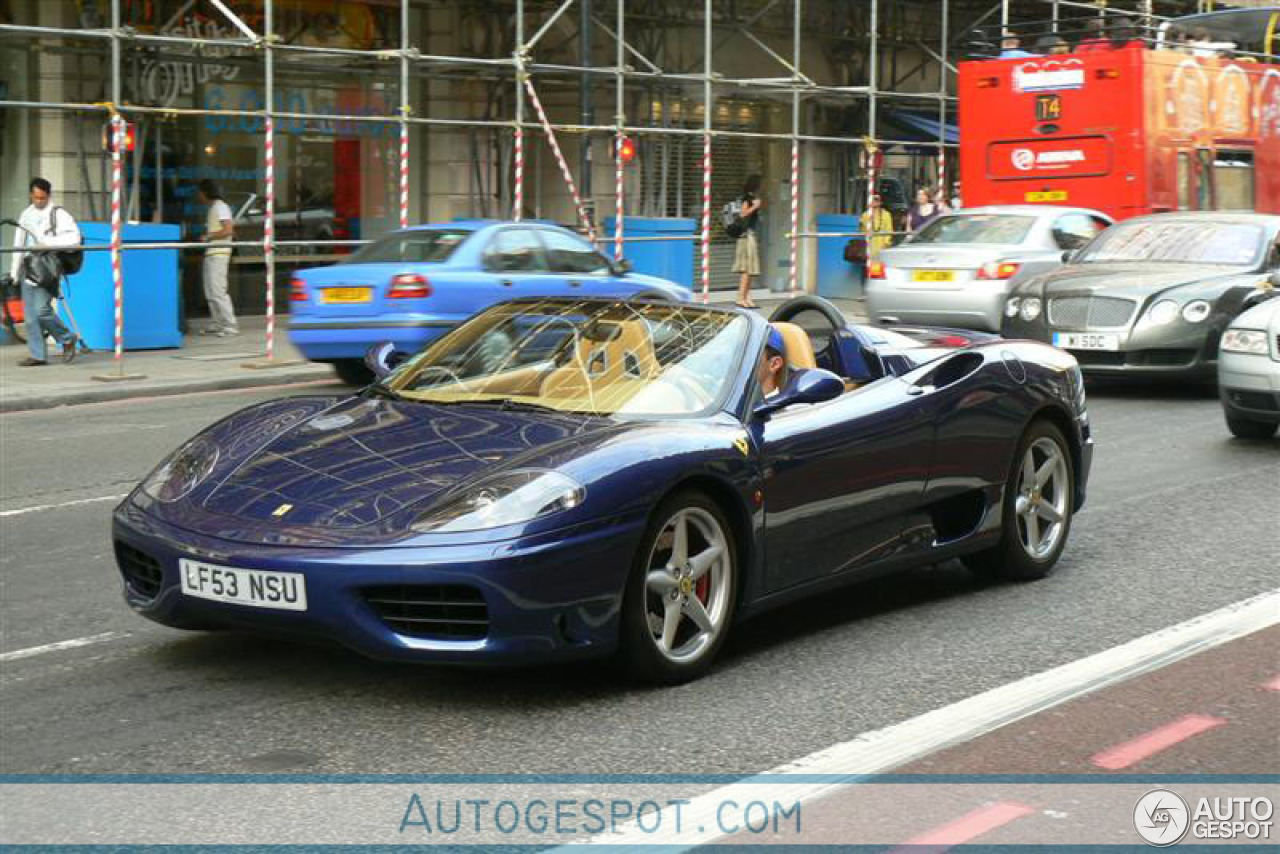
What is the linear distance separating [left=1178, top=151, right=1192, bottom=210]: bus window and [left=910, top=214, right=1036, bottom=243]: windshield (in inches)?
141

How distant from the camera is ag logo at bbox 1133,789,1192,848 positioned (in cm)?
443

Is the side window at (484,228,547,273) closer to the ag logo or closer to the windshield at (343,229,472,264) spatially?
the windshield at (343,229,472,264)

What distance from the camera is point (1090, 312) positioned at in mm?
14906

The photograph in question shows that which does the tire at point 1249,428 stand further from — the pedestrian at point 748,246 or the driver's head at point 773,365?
the pedestrian at point 748,246

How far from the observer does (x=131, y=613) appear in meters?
6.81

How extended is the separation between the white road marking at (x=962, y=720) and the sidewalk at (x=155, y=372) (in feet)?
25.7

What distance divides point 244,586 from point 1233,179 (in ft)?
65.8

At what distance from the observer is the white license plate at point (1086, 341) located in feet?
48.1

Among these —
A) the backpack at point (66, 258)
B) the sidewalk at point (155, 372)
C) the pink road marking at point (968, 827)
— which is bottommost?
the pink road marking at point (968, 827)

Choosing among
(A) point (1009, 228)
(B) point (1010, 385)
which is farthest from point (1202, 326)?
(B) point (1010, 385)

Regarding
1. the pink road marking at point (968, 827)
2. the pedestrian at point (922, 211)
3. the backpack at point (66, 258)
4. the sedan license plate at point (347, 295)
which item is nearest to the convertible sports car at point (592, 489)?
the pink road marking at point (968, 827)

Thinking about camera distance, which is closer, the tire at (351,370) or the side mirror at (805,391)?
the side mirror at (805,391)

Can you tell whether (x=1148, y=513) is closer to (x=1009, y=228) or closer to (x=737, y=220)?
(x=1009, y=228)

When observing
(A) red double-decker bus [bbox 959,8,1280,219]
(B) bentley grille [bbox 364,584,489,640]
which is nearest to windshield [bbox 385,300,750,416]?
(B) bentley grille [bbox 364,584,489,640]
